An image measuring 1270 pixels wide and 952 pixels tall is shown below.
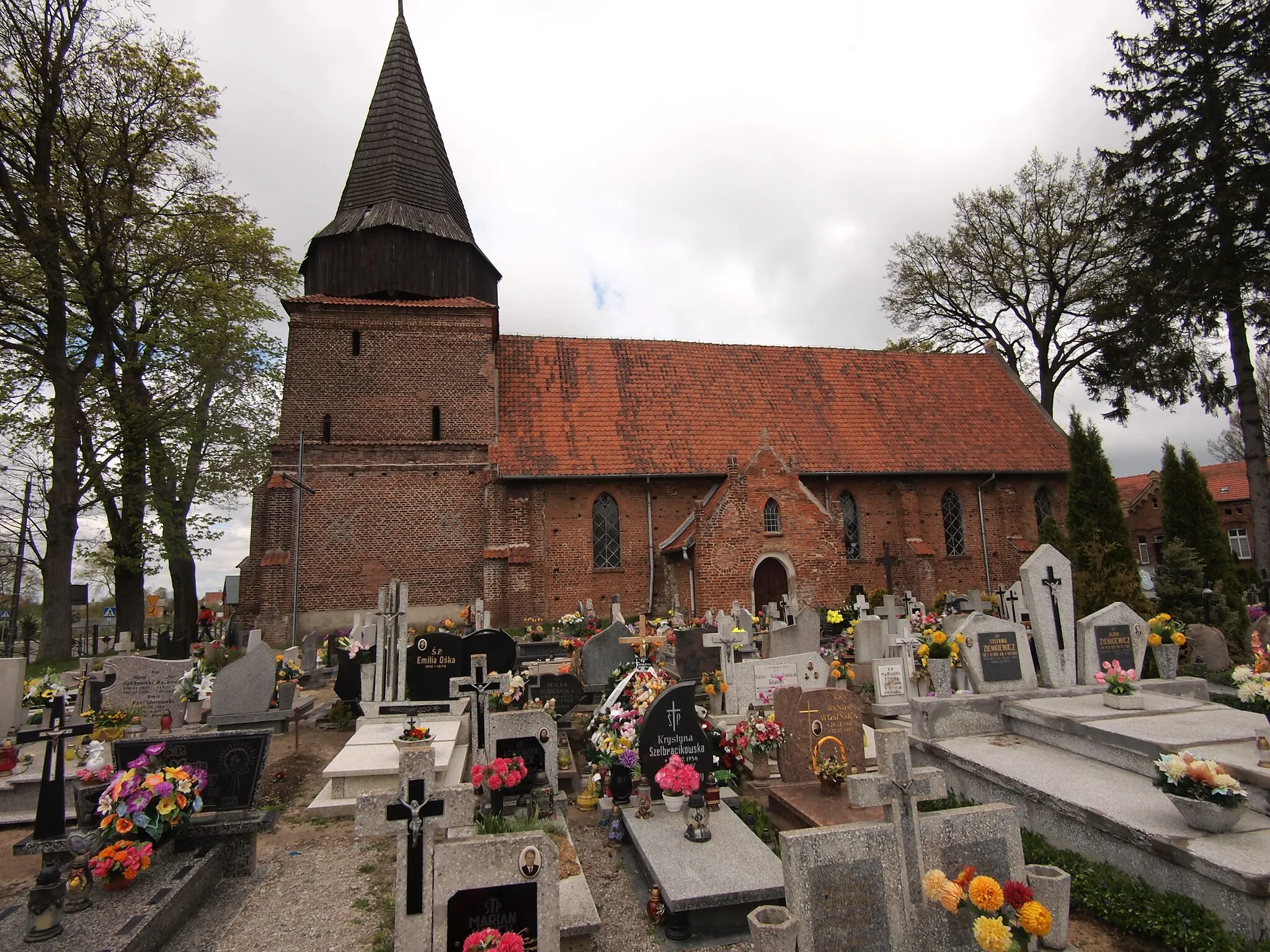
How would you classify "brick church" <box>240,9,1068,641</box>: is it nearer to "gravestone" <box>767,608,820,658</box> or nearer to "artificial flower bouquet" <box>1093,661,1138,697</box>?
"gravestone" <box>767,608,820,658</box>

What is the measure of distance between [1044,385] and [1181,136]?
36.8 feet

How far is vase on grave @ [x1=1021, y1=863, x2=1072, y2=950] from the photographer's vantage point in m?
4.02

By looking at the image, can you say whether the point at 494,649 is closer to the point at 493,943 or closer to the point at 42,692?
the point at 42,692

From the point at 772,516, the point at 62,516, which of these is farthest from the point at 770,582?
the point at 62,516

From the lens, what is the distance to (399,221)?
18609 mm

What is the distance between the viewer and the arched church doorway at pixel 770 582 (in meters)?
17.8

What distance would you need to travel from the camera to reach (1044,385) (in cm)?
2716

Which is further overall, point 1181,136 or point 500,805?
point 1181,136

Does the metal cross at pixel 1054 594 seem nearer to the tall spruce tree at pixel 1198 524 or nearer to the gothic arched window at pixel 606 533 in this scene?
the tall spruce tree at pixel 1198 524

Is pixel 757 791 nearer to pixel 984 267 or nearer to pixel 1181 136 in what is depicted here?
pixel 1181 136

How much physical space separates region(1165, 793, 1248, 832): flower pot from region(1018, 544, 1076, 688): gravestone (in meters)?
3.85

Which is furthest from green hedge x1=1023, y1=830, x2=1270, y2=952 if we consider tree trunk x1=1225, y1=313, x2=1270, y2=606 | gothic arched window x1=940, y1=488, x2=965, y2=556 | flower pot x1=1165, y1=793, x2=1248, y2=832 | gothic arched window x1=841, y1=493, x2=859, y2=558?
gothic arched window x1=940, y1=488, x2=965, y2=556

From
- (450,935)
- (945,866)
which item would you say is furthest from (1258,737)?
(450,935)

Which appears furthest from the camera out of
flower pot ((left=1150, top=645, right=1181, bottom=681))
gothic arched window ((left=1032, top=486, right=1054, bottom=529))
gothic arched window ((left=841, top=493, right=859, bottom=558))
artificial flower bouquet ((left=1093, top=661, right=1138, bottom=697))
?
gothic arched window ((left=1032, top=486, right=1054, bottom=529))
